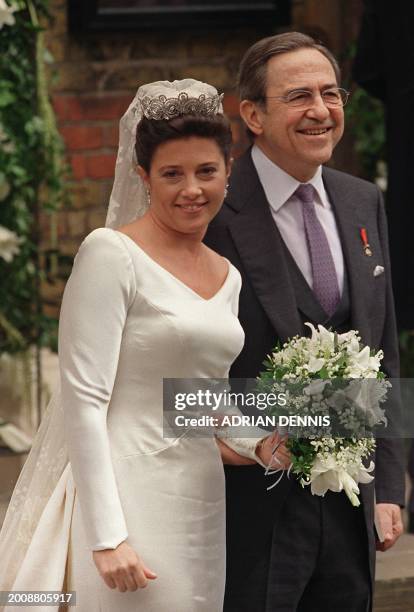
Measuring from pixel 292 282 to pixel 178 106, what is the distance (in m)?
0.50

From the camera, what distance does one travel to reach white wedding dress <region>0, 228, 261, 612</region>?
276cm

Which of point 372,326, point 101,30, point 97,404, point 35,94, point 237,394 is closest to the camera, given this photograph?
point 97,404

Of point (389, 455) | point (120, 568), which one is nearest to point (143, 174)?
point (120, 568)

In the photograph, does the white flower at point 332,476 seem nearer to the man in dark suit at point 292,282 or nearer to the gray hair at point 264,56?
the man in dark suit at point 292,282

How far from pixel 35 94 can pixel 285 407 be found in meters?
2.44

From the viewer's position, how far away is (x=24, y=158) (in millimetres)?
5039

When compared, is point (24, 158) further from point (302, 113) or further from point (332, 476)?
point (332, 476)

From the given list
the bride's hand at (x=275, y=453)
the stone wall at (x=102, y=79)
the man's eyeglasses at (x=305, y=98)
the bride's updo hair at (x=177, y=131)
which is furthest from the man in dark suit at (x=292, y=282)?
the stone wall at (x=102, y=79)

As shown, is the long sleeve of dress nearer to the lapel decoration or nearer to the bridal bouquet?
the bridal bouquet

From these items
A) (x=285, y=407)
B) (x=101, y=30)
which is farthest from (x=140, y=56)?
(x=285, y=407)

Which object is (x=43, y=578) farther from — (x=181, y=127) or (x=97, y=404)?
(x=181, y=127)

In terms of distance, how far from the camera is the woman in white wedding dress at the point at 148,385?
276 centimetres

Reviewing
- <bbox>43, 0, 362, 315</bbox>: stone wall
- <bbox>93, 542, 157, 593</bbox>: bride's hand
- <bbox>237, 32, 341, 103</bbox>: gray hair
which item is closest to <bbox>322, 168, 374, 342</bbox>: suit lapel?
<bbox>237, 32, 341, 103</bbox>: gray hair

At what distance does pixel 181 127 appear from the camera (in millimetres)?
2859
